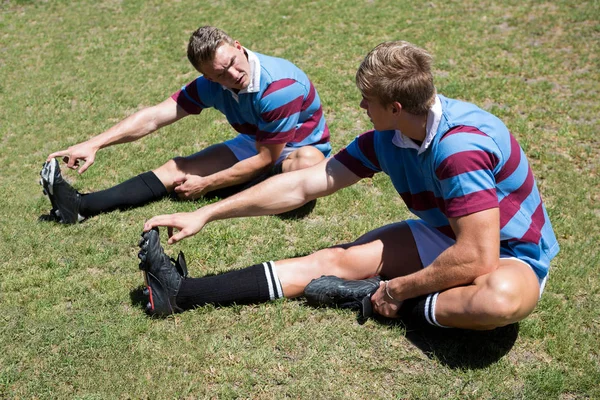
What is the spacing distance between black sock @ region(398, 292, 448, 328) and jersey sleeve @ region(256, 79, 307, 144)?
5.56 ft

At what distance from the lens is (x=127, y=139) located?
4625 mm

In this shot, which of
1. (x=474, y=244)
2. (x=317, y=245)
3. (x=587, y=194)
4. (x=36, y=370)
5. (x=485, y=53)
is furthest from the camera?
(x=485, y=53)

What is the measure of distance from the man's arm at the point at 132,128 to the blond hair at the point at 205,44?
2.21ft

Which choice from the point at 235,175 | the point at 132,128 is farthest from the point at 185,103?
the point at 235,175

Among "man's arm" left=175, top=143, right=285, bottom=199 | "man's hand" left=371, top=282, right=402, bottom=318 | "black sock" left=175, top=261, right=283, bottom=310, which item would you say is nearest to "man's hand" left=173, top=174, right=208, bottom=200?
"man's arm" left=175, top=143, right=285, bottom=199

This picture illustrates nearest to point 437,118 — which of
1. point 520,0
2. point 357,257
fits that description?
point 357,257

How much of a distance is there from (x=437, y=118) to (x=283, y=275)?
4.25 feet

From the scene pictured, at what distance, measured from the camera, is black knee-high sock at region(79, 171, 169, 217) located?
4582 mm

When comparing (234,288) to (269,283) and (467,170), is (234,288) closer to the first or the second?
(269,283)

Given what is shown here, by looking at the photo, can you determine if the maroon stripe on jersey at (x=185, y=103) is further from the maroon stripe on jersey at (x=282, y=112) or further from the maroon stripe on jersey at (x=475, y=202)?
the maroon stripe on jersey at (x=475, y=202)

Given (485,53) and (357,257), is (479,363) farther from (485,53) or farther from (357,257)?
(485,53)

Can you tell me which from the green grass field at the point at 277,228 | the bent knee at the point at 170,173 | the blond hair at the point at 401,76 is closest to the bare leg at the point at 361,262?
the green grass field at the point at 277,228

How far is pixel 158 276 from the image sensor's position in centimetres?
340

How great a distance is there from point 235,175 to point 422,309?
196cm
